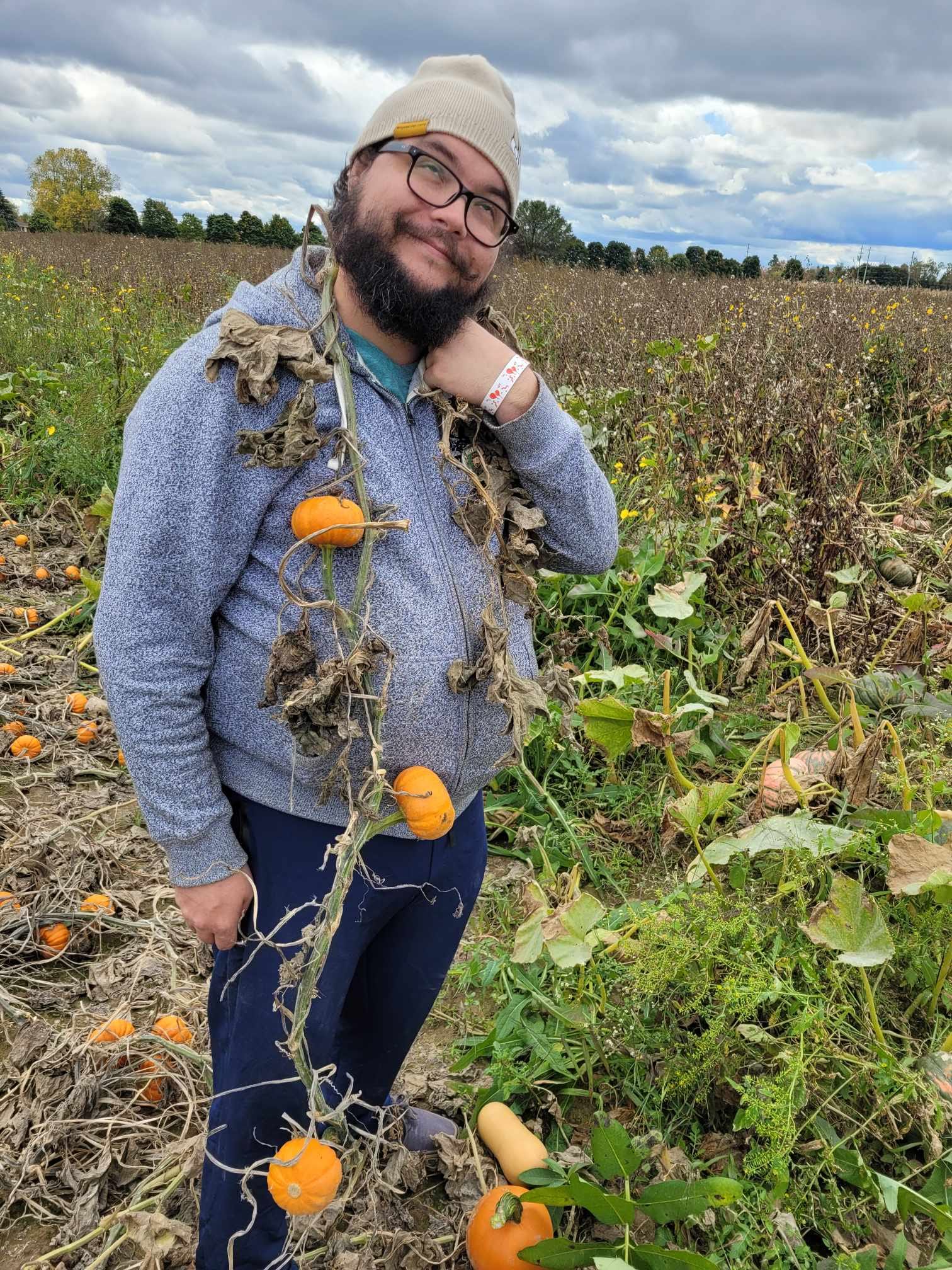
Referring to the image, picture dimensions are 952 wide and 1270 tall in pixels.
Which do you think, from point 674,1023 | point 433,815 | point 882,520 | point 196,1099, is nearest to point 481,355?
point 433,815

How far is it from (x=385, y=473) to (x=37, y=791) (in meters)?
2.46

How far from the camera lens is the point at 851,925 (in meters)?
1.54

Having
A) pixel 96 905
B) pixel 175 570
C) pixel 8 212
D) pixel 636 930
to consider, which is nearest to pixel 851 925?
pixel 636 930

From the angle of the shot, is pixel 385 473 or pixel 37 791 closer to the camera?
pixel 385 473

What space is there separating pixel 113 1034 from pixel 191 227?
27.9m

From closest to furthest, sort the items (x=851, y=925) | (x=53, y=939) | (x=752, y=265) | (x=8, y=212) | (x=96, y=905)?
1. (x=851, y=925)
2. (x=53, y=939)
3. (x=96, y=905)
4. (x=752, y=265)
5. (x=8, y=212)

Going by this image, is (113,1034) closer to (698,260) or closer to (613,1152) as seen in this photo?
(613,1152)

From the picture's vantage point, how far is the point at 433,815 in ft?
4.12

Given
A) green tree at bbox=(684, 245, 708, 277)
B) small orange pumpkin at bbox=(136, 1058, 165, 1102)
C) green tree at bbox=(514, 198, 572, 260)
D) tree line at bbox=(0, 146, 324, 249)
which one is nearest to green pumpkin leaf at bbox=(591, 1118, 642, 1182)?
small orange pumpkin at bbox=(136, 1058, 165, 1102)

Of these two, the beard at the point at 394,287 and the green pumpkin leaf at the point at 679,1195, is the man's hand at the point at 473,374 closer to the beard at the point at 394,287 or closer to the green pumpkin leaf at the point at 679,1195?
the beard at the point at 394,287

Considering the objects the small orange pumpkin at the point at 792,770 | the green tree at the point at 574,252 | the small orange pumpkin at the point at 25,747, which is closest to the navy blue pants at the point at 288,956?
the small orange pumpkin at the point at 792,770

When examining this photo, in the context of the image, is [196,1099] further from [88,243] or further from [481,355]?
[88,243]

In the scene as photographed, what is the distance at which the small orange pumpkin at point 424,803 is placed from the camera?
1.25m

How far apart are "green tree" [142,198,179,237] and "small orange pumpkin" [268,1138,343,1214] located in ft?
97.5
